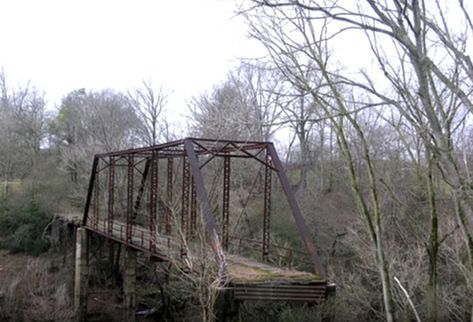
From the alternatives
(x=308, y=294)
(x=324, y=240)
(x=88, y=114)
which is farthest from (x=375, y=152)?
(x=88, y=114)

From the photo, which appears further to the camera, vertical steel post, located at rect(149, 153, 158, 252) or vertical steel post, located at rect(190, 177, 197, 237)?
vertical steel post, located at rect(149, 153, 158, 252)

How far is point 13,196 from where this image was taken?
43.4 metres

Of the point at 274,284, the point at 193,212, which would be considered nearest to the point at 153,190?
the point at 193,212

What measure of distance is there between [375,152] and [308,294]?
Result: 11.6 m

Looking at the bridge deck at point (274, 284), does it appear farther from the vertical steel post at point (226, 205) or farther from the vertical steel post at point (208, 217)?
the vertical steel post at point (226, 205)

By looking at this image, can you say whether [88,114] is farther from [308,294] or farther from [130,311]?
[308,294]

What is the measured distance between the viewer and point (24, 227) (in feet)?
134

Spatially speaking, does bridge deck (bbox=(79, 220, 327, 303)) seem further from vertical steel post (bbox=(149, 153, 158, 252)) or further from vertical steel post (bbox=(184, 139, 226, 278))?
vertical steel post (bbox=(149, 153, 158, 252))

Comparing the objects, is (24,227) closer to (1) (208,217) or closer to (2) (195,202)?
(2) (195,202)

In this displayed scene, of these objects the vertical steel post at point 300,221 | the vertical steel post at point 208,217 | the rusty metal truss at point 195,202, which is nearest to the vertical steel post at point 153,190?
the rusty metal truss at point 195,202

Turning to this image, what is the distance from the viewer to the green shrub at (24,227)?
40625 mm

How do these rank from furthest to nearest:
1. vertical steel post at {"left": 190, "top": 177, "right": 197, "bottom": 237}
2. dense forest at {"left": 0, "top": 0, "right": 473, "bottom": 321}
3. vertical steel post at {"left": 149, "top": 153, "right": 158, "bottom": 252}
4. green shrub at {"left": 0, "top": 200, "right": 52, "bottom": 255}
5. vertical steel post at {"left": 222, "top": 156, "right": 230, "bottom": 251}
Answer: green shrub at {"left": 0, "top": 200, "right": 52, "bottom": 255} → vertical steel post at {"left": 149, "top": 153, "right": 158, "bottom": 252} → vertical steel post at {"left": 222, "top": 156, "right": 230, "bottom": 251} → vertical steel post at {"left": 190, "top": 177, "right": 197, "bottom": 237} → dense forest at {"left": 0, "top": 0, "right": 473, "bottom": 321}

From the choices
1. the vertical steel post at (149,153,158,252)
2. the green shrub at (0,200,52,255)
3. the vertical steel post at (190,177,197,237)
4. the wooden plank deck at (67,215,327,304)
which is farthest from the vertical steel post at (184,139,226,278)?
the green shrub at (0,200,52,255)

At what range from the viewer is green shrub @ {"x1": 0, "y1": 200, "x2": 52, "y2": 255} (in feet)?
133
